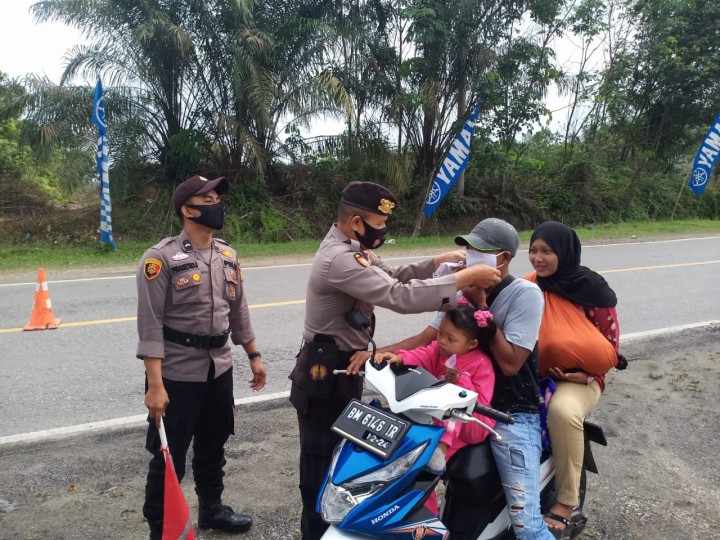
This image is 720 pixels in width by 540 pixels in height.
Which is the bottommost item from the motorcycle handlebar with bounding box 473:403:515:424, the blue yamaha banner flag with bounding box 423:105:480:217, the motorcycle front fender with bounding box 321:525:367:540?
the motorcycle front fender with bounding box 321:525:367:540

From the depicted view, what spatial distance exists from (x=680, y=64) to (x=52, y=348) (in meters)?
22.1

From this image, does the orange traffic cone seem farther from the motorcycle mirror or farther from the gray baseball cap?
the gray baseball cap

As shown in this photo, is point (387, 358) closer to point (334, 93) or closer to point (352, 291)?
point (352, 291)

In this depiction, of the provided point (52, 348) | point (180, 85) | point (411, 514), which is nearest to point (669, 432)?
point (411, 514)

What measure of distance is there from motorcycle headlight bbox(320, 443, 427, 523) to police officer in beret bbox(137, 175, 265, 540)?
106cm

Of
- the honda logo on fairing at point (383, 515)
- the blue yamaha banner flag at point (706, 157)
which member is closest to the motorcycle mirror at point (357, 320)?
the honda logo on fairing at point (383, 515)

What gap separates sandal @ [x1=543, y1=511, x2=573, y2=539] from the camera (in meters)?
2.73

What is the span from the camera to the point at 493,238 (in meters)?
2.43

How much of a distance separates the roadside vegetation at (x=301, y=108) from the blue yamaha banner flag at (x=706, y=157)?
8.39 feet

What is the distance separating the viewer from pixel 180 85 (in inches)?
575

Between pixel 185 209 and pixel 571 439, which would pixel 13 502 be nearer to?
pixel 185 209

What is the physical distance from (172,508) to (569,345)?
1.98 m

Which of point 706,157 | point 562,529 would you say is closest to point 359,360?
point 562,529

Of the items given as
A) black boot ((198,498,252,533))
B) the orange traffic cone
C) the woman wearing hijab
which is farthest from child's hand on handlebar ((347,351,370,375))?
the orange traffic cone
